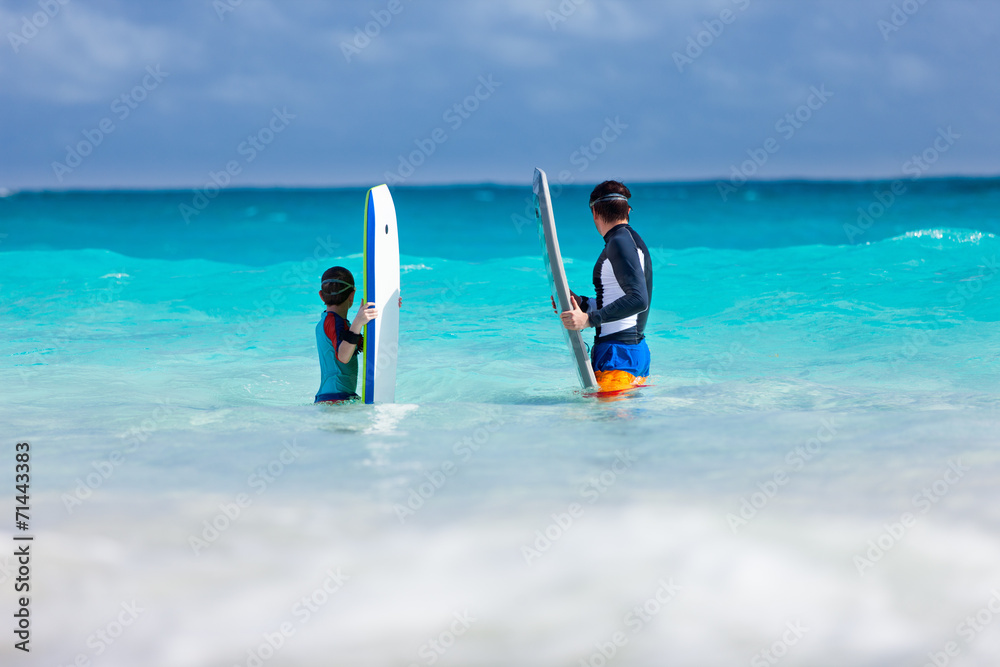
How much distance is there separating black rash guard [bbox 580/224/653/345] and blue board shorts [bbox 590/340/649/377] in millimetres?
35

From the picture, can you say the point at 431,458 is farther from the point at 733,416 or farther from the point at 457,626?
the point at 733,416

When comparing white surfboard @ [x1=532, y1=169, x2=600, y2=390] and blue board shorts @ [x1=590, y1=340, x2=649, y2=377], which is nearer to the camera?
blue board shorts @ [x1=590, y1=340, x2=649, y2=377]

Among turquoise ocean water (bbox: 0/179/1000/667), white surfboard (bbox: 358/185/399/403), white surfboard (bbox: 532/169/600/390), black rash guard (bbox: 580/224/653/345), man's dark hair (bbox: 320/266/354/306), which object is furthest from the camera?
white surfboard (bbox: 532/169/600/390)

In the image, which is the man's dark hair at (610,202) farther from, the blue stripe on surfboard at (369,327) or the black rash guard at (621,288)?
the blue stripe on surfboard at (369,327)

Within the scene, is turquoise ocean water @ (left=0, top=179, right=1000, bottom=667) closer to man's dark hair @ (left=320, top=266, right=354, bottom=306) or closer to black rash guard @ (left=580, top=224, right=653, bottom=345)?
black rash guard @ (left=580, top=224, right=653, bottom=345)

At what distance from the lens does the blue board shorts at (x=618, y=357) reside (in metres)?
4.83

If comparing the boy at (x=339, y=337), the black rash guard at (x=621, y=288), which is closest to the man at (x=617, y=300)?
the black rash guard at (x=621, y=288)

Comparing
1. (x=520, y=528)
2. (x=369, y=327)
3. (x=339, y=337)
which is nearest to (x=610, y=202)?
(x=369, y=327)

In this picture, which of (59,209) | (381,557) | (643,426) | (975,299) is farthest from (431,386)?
(59,209)

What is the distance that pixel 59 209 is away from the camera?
41844 mm

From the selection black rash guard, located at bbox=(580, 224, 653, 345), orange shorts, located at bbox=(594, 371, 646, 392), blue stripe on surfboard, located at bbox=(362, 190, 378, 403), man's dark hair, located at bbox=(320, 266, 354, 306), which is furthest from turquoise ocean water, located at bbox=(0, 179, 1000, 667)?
man's dark hair, located at bbox=(320, 266, 354, 306)

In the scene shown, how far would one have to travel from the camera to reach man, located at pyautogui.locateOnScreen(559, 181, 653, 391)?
4586mm

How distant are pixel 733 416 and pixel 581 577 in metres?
1.82

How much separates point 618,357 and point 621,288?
44 cm
